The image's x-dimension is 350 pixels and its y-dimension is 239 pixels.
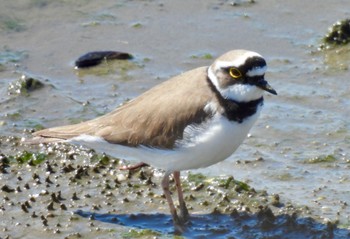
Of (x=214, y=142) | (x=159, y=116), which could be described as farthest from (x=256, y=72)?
(x=159, y=116)

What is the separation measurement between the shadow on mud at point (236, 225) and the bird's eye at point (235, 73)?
3.82ft

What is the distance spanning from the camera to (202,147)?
7.47m

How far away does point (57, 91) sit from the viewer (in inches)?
404

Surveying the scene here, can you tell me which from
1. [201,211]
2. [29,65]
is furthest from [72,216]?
[29,65]

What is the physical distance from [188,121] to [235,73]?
518mm

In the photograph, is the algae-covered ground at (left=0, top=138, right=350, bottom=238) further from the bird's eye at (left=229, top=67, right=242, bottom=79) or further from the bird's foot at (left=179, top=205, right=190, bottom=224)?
the bird's eye at (left=229, top=67, right=242, bottom=79)

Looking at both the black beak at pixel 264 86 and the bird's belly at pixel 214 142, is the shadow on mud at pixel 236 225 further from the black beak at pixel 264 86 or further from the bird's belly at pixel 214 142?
the black beak at pixel 264 86

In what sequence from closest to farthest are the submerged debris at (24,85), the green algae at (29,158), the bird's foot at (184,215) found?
the bird's foot at (184,215)
the green algae at (29,158)
the submerged debris at (24,85)

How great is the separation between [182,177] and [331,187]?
128 cm

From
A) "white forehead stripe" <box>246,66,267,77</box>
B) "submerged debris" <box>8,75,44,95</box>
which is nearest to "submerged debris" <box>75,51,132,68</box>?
→ "submerged debris" <box>8,75,44,95</box>

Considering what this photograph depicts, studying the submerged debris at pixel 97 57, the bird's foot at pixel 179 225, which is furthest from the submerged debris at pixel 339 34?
the bird's foot at pixel 179 225

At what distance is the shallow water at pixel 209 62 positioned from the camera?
872cm

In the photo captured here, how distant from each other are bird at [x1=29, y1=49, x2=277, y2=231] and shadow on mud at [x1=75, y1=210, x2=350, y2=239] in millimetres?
126

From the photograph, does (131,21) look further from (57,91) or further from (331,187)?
(331,187)
